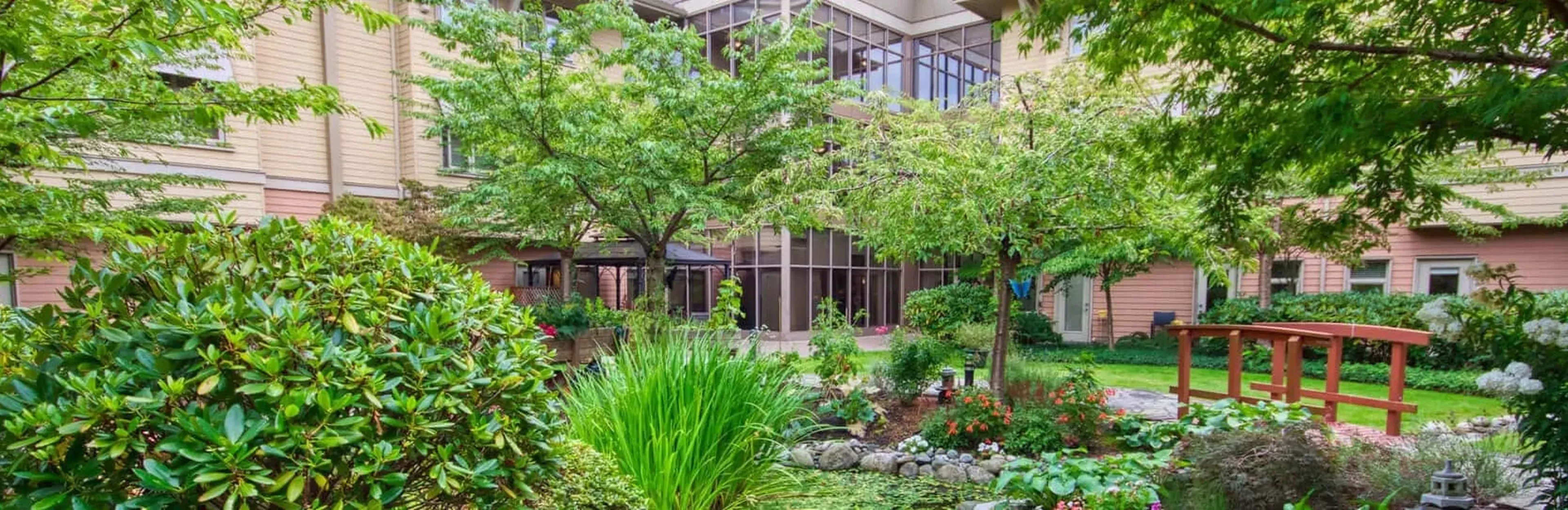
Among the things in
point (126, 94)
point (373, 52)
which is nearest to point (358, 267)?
point (126, 94)

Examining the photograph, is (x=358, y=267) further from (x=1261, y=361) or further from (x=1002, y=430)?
(x=1261, y=361)

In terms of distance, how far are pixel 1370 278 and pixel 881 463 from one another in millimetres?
11655

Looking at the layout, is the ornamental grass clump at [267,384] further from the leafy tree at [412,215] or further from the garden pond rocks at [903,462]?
the leafy tree at [412,215]

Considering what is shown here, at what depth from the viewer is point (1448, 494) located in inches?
135

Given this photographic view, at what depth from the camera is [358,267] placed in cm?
198

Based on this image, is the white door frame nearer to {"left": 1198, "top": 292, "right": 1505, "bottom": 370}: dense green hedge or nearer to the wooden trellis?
Result: {"left": 1198, "top": 292, "right": 1505, "bottom": 370}: dense green hedge

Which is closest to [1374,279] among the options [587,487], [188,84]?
[587,487]

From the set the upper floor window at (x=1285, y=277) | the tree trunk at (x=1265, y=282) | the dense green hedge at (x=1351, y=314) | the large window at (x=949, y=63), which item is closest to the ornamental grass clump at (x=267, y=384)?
the dense green hedge at (x=1351, y=314)

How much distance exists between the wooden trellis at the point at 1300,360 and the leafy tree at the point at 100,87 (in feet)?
21.5

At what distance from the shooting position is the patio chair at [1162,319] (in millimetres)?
13688

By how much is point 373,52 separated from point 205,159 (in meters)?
3.31

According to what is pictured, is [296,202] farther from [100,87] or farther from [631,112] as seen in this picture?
[100,87]

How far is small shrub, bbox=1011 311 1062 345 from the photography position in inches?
553

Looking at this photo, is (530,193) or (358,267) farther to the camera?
(530,193)
